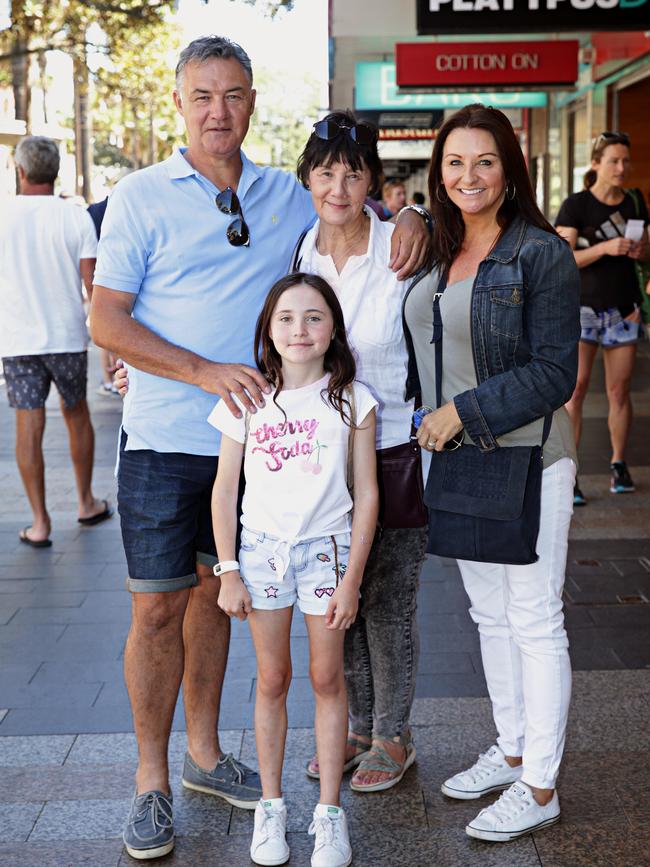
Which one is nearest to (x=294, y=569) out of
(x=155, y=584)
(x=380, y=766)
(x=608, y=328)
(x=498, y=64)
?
(x=155, y=584)

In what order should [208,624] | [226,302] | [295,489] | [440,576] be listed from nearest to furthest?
1. [295,489]
2. [226,302]
3. [208,624]
4. [440,576]

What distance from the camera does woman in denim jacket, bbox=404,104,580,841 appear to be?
3.09 m

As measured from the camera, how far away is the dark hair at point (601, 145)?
6.80 meters

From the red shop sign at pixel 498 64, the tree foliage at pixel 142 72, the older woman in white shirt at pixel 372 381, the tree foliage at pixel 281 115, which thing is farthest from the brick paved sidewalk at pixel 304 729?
the tree foliage at pixel 281 115

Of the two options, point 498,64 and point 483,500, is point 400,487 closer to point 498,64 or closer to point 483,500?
point 483,500

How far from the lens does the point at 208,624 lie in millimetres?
3652

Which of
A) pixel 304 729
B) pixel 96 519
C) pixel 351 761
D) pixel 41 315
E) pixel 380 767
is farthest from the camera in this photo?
pixel 96 519

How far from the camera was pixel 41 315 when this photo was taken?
674 centimetres

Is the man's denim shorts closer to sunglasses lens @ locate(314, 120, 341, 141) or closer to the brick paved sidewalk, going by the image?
the brick paved sidewalk

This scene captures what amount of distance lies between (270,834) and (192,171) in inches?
74.1

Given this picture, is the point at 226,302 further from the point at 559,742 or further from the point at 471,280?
the point at 559,742

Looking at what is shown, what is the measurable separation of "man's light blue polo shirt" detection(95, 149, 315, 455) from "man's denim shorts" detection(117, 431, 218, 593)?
5 centimetres

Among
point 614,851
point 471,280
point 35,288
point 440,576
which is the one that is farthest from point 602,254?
point 614,851

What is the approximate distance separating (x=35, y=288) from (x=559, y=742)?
4591 mm
